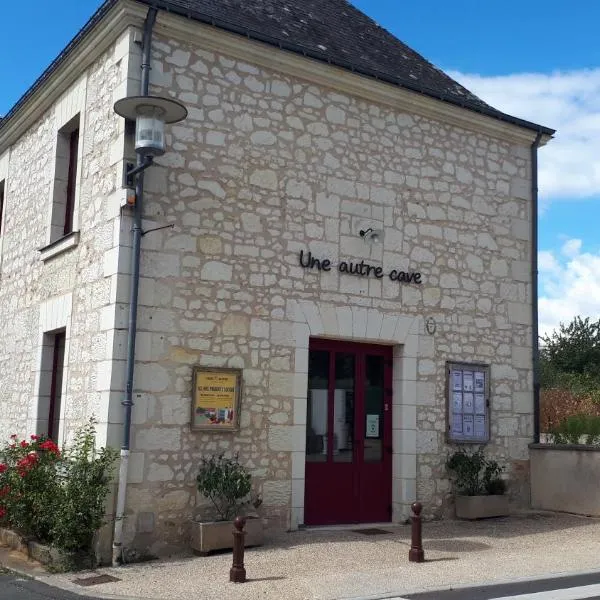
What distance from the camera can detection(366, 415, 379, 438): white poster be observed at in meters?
9.65

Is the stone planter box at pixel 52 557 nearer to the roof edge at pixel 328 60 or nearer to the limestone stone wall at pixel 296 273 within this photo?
the limestone stone wall at pixel 296 273

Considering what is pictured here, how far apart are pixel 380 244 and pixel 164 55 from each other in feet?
11.0

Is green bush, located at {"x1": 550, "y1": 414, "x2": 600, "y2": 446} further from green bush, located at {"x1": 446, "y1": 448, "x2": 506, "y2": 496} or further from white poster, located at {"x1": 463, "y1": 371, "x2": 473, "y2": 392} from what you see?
white poster, located at {"x1": 463, "y1": 371, "x2": 473, "y2": 392}

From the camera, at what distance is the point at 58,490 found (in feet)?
24.8

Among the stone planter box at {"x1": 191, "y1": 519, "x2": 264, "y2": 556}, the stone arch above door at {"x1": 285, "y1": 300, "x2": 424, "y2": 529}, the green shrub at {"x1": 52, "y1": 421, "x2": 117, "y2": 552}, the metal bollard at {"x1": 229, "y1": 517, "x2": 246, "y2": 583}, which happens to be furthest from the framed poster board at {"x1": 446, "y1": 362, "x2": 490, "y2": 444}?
the green shrub at {"x1": 52, "y1": 421, "x2": 117, "y2": 552}

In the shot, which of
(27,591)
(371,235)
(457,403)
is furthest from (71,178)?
(457,403)

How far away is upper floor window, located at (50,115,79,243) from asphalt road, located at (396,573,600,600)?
20.8 ft

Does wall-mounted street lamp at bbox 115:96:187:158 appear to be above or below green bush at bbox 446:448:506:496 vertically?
above

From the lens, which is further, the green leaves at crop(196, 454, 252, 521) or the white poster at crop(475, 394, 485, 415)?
the white poster at crop(475, 394, 485, 415)

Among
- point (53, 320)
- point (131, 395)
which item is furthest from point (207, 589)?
point (53, 320)

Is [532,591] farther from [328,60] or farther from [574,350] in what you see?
[574,350]

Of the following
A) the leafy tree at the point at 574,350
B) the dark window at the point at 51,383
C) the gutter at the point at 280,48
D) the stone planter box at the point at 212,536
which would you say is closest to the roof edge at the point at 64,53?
the gutter at the point at 280,48

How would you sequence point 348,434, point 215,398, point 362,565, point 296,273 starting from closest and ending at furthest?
point 362,565, point 215,398, point 296,273, point 348,434

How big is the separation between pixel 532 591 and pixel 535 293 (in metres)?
5.73
